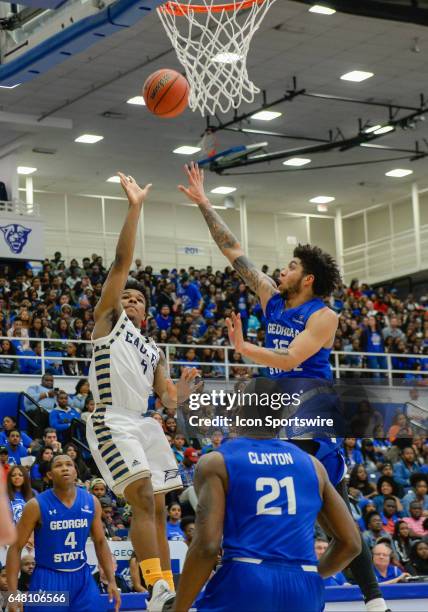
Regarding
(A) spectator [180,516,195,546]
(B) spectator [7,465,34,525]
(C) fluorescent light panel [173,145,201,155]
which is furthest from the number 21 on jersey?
(C) fluorescent light panel [173,145,201,155]

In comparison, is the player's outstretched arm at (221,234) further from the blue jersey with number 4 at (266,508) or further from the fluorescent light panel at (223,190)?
the fluorescent light panel at (223,190)

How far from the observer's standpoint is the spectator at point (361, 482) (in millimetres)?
16172

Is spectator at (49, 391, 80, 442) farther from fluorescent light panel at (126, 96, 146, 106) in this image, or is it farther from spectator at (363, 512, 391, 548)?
fluorescent light panel at (126, 96, 146, 106)

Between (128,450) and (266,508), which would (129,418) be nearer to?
(128,450)

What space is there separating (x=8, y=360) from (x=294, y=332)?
1307 centimetres

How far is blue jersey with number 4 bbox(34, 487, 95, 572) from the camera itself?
8.17 m

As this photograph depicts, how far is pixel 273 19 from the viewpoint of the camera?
66.2ft

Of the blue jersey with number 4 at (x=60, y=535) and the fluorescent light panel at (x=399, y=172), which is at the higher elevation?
the fluorescent light panel at (x=399, y=172)

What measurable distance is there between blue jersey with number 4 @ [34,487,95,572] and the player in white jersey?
185cm

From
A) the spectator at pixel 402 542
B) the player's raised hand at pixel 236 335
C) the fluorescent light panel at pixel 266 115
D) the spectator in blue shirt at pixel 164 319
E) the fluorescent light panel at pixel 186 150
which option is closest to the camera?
the player's raised hand at pixel 236 335

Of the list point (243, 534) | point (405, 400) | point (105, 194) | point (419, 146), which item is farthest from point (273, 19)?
point (243, 534)

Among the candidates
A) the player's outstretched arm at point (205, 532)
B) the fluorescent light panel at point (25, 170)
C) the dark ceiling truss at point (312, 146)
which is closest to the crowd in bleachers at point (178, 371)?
the dark ceiling truss at point (312, 146)

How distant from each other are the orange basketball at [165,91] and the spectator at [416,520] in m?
7.21

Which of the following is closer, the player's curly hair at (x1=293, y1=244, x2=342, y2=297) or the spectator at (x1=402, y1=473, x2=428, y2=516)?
the player's curly hair at (x1=293, y1=244, x2=342, y2=297)
